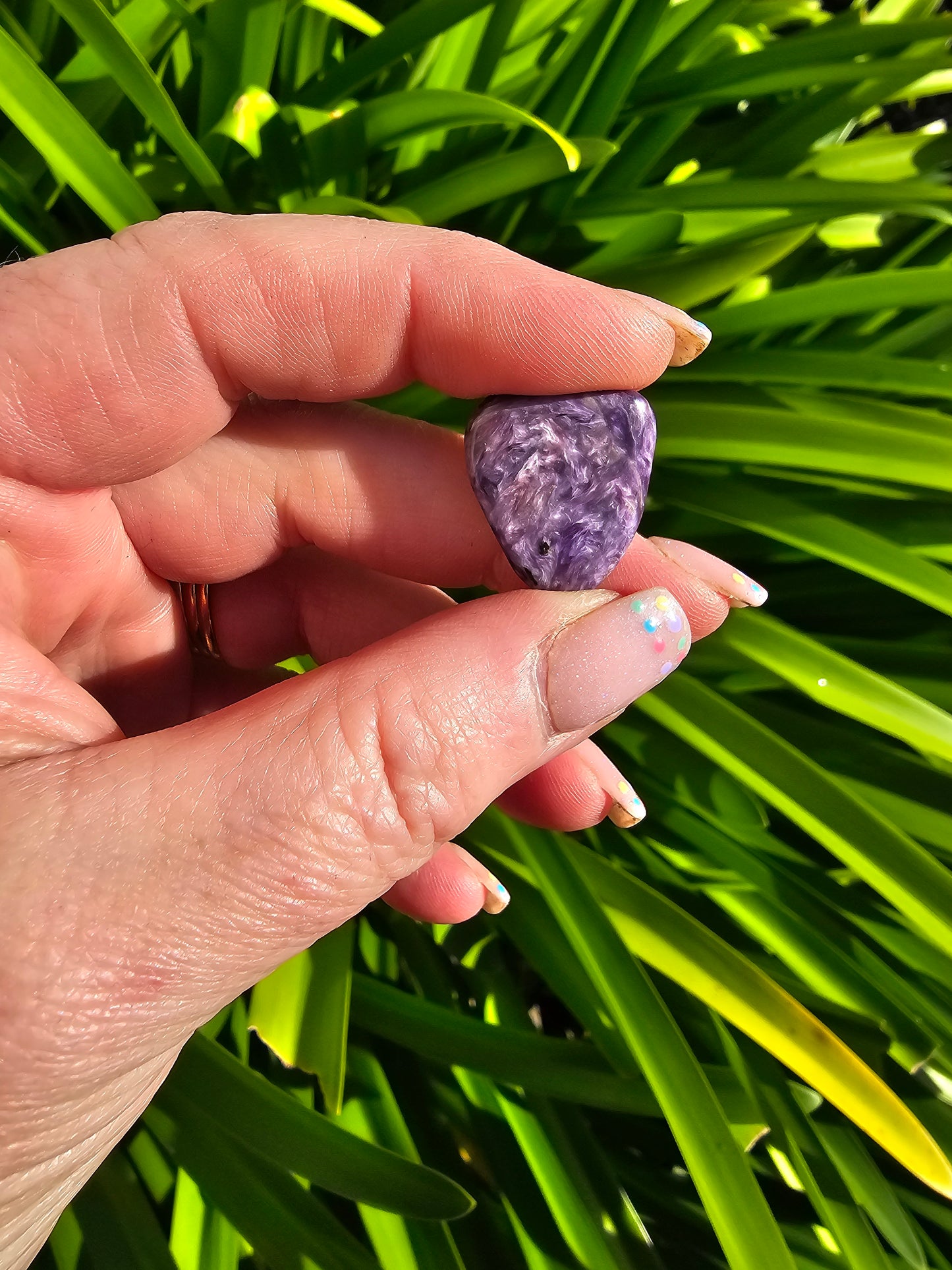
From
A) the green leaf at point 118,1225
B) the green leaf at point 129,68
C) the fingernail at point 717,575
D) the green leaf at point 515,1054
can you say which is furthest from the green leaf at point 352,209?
the green leaf at point 118,1225

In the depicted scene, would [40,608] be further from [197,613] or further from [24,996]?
[24,996]

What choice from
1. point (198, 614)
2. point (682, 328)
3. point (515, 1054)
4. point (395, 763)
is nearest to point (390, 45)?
point (682, 328)

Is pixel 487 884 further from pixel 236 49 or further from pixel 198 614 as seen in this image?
pixel 236 49

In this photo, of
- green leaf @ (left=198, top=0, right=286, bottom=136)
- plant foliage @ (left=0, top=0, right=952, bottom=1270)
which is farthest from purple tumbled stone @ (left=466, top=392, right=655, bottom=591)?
green leaf @ (left=198, top=0, right=286, bottom=136)

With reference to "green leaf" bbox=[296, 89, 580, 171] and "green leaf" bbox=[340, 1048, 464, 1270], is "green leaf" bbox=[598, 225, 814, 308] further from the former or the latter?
"green leaf" bbox=[340, 1048, 464, 1270]

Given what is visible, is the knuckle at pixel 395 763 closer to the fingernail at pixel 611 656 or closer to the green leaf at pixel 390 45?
the fingernail at pixel 611 656
